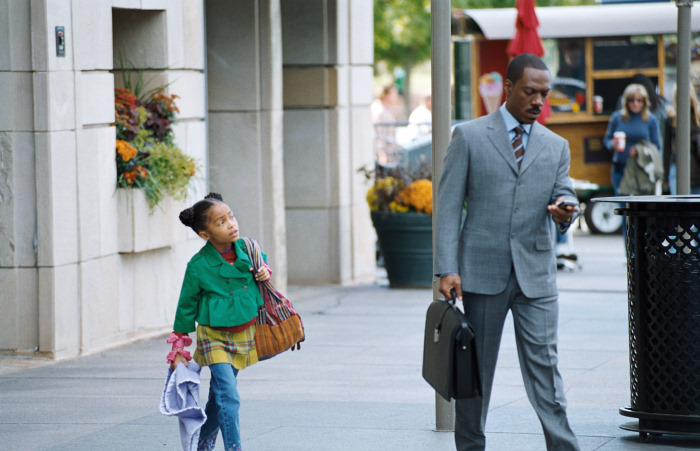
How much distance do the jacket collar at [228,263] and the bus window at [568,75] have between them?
48.2ft

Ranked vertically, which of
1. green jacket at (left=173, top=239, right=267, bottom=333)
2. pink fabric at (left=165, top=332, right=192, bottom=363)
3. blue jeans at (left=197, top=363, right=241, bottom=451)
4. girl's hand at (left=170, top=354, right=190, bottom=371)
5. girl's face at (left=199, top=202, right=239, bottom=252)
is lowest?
blue jeans at (left=197, top=363, right=241, bottom=451)

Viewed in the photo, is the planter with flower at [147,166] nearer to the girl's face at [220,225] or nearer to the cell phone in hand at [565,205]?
the girl's face at [220,225]

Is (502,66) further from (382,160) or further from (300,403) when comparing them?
(300,403)

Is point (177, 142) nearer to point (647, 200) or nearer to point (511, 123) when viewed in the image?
point (647, 200)

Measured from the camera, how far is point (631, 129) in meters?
14.7

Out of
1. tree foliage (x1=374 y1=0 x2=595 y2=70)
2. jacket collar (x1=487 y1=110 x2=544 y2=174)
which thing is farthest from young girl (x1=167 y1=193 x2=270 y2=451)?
tree foliage (x1=374 y1=0 x2=595 y2=70)

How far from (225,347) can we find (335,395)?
202cm

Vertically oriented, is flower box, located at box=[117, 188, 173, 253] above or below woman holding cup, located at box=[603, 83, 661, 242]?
below

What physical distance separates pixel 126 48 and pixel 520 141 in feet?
18.8

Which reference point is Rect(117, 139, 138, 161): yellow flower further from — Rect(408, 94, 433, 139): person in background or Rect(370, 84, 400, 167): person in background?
Rect(408, 94, 433, 139): person in background

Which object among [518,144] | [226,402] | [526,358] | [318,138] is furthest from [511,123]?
[318,138]

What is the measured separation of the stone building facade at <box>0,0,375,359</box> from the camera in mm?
8680

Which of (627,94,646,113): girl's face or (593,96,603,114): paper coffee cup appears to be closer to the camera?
(627,94,646,113): girl's face

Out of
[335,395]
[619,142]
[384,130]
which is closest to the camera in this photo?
[335,395]
